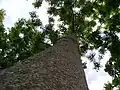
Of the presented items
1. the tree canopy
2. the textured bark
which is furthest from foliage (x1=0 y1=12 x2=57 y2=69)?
the textured bark

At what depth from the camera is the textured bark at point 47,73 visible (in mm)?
4066

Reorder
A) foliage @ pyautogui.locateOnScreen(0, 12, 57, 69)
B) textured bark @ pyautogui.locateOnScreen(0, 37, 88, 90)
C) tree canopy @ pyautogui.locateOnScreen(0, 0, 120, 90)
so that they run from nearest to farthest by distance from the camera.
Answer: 1. textured bark @ pyautogui.locateOnScreen(0, 37, 88, 90)
2. tree canopy @ pyautogui.locateOnScreen(0, 0, 120, 90)
3. foliage @ pyautogui.locateOnScreen(0, 12, 57, 69)

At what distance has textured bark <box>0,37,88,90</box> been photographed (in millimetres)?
4066

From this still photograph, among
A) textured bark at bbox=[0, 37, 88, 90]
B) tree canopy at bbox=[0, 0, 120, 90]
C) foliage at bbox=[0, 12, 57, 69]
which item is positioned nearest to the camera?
textured bark at bbox=[0, 37, 88, 90]

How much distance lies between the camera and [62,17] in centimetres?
1221

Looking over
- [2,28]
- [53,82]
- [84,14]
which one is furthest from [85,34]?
[53,82]

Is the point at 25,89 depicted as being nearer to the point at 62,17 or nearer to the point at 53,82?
the point at 53,82

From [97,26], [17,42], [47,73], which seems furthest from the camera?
[17,42]

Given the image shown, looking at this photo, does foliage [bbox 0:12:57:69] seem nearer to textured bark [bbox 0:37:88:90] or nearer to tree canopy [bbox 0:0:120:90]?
tree canopy [bbox 0:0:120:90]

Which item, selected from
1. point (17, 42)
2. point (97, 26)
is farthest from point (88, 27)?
point (17, 42)

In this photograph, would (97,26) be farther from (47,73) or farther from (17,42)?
(47,73)

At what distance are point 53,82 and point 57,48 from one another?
2.07 meters

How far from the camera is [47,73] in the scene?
462 cm

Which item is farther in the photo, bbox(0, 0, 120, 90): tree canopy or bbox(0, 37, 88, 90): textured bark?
bbox(0, 0, 120, 90): tree canopy
